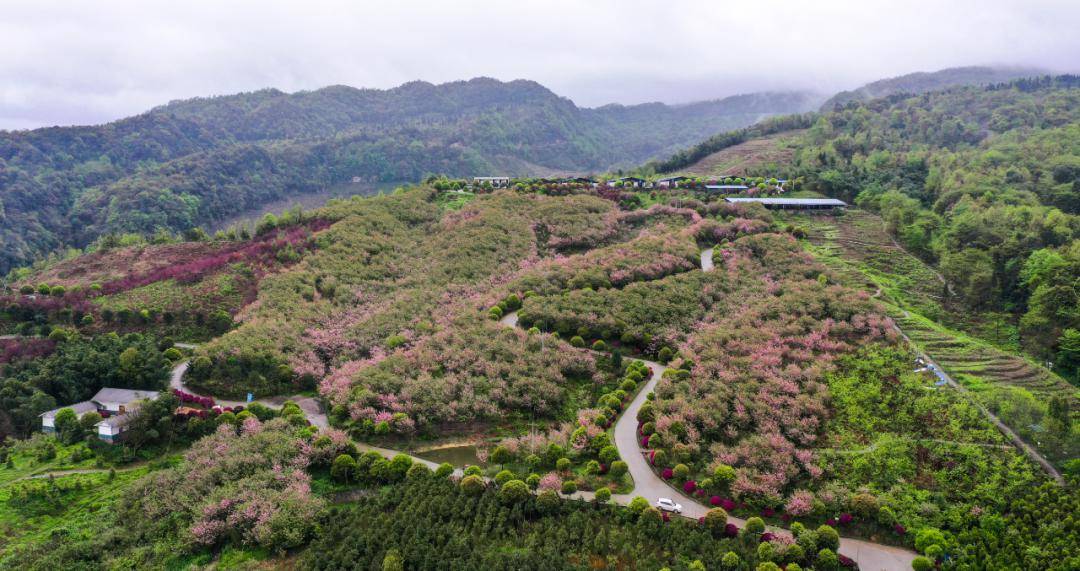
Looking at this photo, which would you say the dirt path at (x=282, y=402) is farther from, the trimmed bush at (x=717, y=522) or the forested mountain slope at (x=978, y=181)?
the forested mountain slope at (x=978, y=181)

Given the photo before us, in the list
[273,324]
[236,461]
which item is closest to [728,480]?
[236,461]

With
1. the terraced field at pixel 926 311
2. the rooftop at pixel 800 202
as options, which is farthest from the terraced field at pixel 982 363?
the rooftop at pixel 800 202

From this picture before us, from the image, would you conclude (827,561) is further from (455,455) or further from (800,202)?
(800,202)

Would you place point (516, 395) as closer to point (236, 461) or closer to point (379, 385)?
point (379, 385)

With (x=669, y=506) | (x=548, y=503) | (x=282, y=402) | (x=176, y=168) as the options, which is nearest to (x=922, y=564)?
(x=669, y=506)

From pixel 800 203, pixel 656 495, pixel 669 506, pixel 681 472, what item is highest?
pixel 800 203

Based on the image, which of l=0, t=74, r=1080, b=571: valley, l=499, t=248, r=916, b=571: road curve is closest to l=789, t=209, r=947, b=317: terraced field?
l=0, t=74, r=1080, b=571: valley
